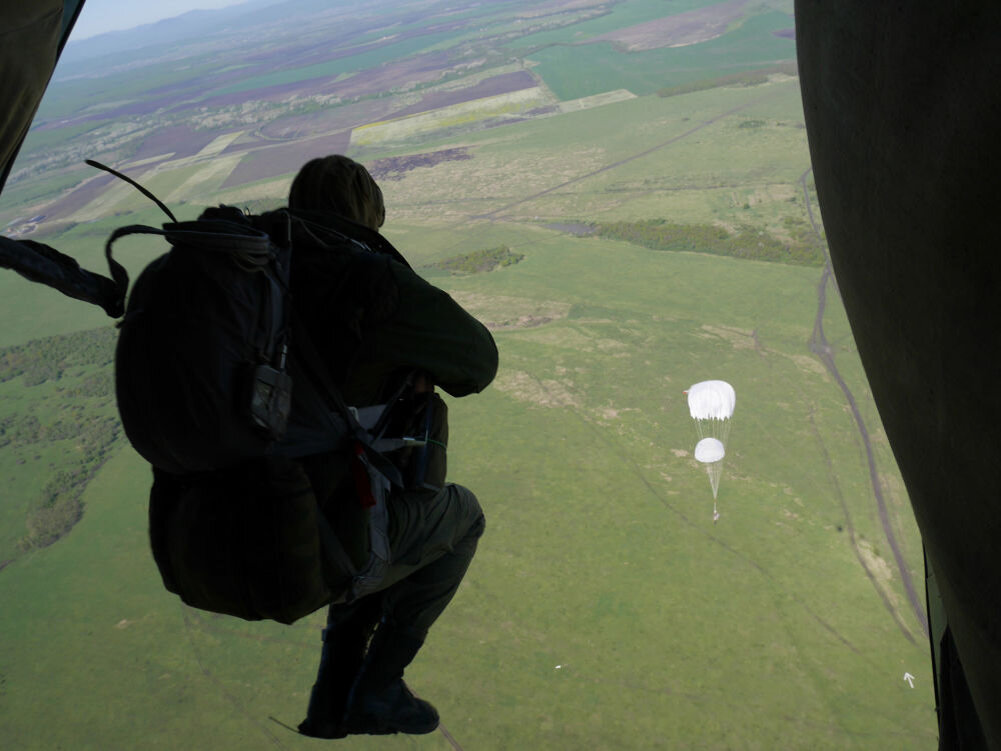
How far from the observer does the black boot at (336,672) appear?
267 cm

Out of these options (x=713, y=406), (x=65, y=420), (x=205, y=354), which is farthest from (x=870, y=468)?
(x=65, y=420)

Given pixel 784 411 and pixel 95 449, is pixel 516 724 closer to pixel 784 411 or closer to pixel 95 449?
pixel 784 411

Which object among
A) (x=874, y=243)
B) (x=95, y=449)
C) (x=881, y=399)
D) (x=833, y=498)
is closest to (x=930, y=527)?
(x=881, y=399)

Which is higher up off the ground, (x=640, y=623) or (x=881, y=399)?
(x=881, y=399)

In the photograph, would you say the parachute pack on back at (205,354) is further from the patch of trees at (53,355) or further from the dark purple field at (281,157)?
the dark purple field at (281,157)

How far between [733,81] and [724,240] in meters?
34.3

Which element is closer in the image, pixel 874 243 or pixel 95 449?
pixel 874 243

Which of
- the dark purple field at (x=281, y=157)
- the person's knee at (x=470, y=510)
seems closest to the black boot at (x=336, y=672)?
the person's knee at (x=470, y=510)

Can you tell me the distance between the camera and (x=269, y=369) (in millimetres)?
1679

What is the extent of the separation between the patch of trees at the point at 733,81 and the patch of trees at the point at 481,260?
3526 cm

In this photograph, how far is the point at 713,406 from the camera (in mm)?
28828

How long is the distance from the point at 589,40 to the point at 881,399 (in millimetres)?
99635

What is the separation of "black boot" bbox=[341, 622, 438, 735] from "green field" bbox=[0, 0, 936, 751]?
70.9 ft

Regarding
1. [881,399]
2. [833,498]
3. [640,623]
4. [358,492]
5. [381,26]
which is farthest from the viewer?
[381,26]
